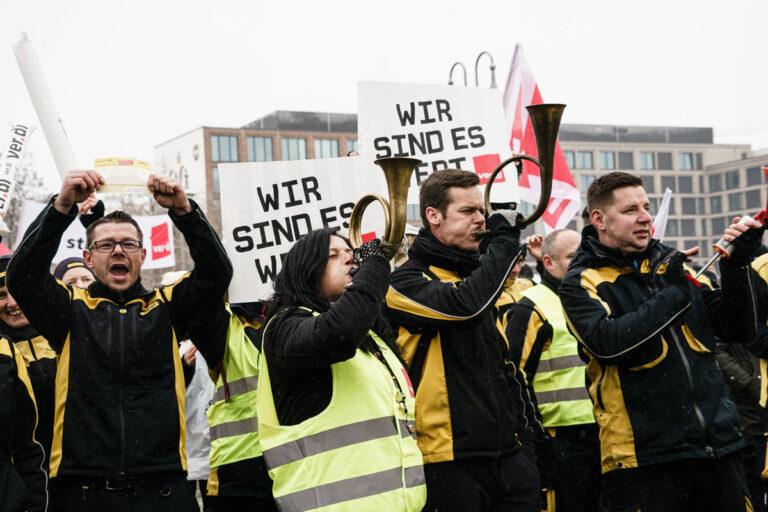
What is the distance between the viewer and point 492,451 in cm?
479

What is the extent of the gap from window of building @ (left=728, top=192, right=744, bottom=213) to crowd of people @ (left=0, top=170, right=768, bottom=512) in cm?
11203

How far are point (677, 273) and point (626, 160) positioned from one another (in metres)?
106

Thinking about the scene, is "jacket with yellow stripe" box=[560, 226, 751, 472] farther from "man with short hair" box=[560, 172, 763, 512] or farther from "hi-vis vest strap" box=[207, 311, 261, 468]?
"hi-vis vest strap" box=[207, 311, 261, 468]

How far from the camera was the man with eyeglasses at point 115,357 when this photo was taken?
4.56 metres

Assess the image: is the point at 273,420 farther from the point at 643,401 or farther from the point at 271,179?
the point at 271,179

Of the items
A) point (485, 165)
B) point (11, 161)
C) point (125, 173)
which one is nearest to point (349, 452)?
point (125, 173)

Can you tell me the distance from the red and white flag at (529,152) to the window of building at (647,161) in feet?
333

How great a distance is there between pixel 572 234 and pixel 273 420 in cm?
400

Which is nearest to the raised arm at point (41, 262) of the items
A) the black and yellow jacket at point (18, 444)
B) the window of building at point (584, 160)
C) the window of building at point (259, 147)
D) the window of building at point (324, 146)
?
the black and yellow jacket at point (18, 444)

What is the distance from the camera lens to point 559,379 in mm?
6750

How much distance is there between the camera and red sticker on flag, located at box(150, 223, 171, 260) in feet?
39.9

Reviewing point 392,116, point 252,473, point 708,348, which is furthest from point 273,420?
point 392,116

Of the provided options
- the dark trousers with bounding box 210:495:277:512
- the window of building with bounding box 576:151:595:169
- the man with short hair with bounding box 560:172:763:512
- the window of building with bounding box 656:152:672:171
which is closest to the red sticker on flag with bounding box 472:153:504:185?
the man with short hair with bounding box 560:172:763:512

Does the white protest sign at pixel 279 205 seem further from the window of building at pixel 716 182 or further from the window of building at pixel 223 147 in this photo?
the window of building at pixel 716 182
